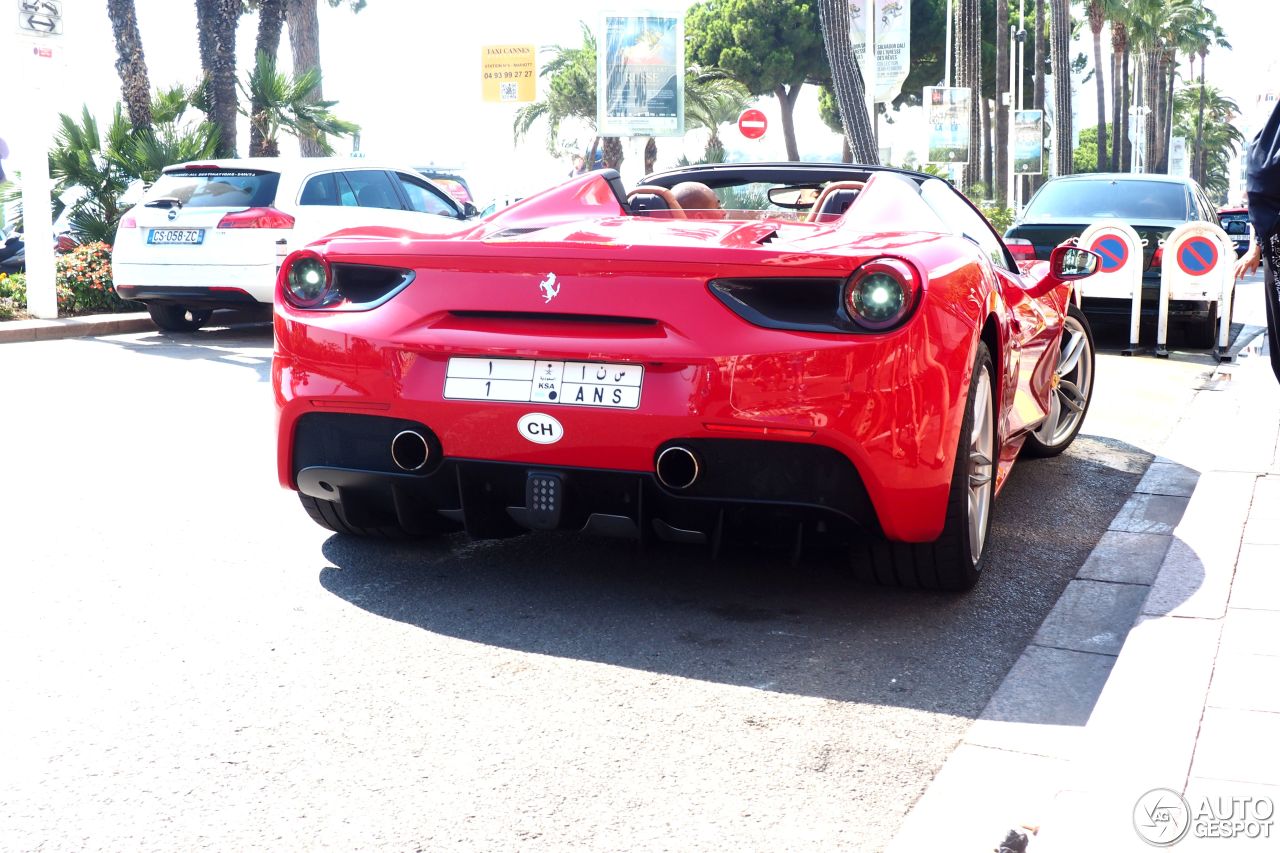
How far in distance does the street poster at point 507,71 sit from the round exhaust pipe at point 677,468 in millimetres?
40720

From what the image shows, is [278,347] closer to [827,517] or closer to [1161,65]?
[827,517]

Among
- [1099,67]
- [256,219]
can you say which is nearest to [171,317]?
[256,219]

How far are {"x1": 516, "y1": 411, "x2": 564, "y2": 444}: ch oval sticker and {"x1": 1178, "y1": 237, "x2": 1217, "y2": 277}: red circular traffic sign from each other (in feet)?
29.8

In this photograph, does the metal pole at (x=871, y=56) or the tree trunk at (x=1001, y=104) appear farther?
the tree trunk at (x=1001, y=104)

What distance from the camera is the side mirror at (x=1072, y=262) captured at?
550cm

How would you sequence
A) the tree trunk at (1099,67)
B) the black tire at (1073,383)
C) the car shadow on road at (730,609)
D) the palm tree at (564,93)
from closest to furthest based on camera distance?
1. the car shadow on road at (730,609)
2. the black tire at (1073,383)
3. the palm tree at (564,93)
4. the tree trunk at (1099,67)

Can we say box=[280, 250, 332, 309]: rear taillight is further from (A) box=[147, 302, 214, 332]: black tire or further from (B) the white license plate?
(A) box=[147, 302, 214, 332]: black tire

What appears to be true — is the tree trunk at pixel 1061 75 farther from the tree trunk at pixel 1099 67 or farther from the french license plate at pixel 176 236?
the french license plate at pixel 176 236

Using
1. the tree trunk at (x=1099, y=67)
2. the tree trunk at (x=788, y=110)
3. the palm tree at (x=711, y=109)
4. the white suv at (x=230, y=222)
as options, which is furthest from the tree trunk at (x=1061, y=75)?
the white suv at (x=230, y=222)

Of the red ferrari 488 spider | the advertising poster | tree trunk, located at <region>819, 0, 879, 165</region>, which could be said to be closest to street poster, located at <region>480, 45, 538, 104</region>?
the advertising poster

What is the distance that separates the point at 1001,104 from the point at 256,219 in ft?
132

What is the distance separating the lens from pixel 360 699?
11.2 ft

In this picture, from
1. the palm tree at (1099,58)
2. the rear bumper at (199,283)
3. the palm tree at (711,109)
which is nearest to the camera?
the rear bumper at (199,283)

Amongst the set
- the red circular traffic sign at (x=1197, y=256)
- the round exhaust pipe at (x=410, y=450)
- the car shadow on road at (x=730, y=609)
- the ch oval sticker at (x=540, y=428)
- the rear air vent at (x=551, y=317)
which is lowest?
the car shadow on road at (x=730, y=609)
